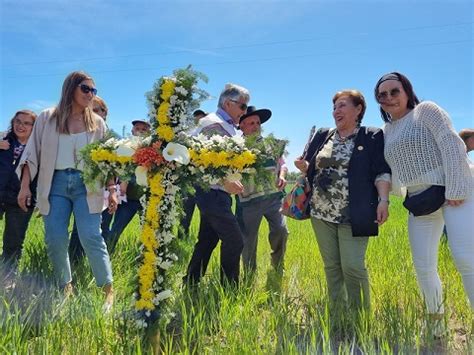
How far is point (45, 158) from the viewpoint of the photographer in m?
3.27

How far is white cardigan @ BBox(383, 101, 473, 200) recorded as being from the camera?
104 inches

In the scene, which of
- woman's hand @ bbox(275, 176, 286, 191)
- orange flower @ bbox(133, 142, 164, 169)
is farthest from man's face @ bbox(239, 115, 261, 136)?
orange flower @ bbox(133, 142, 164, 169)

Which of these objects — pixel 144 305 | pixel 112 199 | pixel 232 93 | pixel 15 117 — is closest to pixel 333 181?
pixel 232 93

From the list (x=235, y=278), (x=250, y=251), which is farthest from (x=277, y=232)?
(x=235, y=278)

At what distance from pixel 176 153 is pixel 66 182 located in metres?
1.38

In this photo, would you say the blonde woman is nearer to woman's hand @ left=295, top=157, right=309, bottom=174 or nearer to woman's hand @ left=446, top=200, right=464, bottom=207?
woman's hand @ left=295, top=157, right=309, bottom=174

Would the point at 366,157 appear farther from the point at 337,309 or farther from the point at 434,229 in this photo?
the point at 337,309

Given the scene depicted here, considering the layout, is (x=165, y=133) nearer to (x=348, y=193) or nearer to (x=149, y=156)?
(x=149, y=156)

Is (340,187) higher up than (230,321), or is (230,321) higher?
(340,187)

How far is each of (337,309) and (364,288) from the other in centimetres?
27

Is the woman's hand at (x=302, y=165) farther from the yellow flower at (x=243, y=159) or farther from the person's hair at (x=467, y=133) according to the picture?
the person's hair at (x=467, y=133)

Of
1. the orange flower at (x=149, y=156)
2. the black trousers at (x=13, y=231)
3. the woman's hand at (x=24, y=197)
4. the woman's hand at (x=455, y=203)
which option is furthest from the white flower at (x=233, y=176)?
the black trousers at (x=13, y=231)

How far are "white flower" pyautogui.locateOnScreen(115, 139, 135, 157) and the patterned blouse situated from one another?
1.42 metres

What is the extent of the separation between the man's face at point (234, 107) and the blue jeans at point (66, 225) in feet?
4.28
